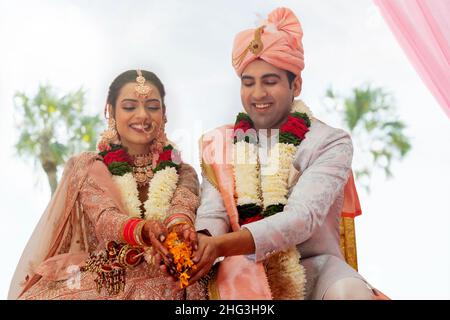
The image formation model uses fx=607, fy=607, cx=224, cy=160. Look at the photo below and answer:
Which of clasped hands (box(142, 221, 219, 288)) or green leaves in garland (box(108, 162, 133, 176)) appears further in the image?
green leaves in garland (box(108, 162, 133, 176))

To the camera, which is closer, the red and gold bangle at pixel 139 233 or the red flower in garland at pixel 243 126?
the red and gold bangle at pixel 139 233

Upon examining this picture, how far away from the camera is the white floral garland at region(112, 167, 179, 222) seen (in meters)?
2.85

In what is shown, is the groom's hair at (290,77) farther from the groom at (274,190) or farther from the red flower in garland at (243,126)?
the red flower in garland at (243,126)

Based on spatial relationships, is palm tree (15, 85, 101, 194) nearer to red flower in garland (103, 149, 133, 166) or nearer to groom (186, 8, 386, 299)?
red flower in garland (103, 149, 133, 166)

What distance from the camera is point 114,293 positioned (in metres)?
2.70

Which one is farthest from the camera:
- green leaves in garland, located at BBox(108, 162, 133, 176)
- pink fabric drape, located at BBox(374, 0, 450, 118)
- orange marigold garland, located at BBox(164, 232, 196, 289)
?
pink fabric drape, located at BBox(374, 0, 450, 118)

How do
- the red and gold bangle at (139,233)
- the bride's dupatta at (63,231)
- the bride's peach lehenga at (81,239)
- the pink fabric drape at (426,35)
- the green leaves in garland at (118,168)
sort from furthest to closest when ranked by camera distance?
the pink fabric drape at (426,35) → the green leaves in garland at (118,168) → the bride's dupatta at (63,231) → the bride's peach lehenga at (81,239) → the red and gold bangle at (139,233)

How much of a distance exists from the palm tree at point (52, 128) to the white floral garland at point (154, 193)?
0.32 metres

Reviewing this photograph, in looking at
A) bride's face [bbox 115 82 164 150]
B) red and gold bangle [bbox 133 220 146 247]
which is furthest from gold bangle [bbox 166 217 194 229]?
bride's face [bbox 115 82 164 150]

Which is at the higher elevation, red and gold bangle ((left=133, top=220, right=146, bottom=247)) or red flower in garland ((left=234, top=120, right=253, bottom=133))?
red flower in garland ((left=234, top=120, right=253, bottom=133))

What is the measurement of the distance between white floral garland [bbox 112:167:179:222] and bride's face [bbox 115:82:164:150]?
0.18 meters

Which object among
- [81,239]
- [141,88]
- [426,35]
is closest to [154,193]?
[81,239]

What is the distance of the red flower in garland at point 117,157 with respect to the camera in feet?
9.65

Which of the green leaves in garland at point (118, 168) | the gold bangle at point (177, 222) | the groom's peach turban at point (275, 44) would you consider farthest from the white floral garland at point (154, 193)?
the groom's peach turban at point (275, 44)
